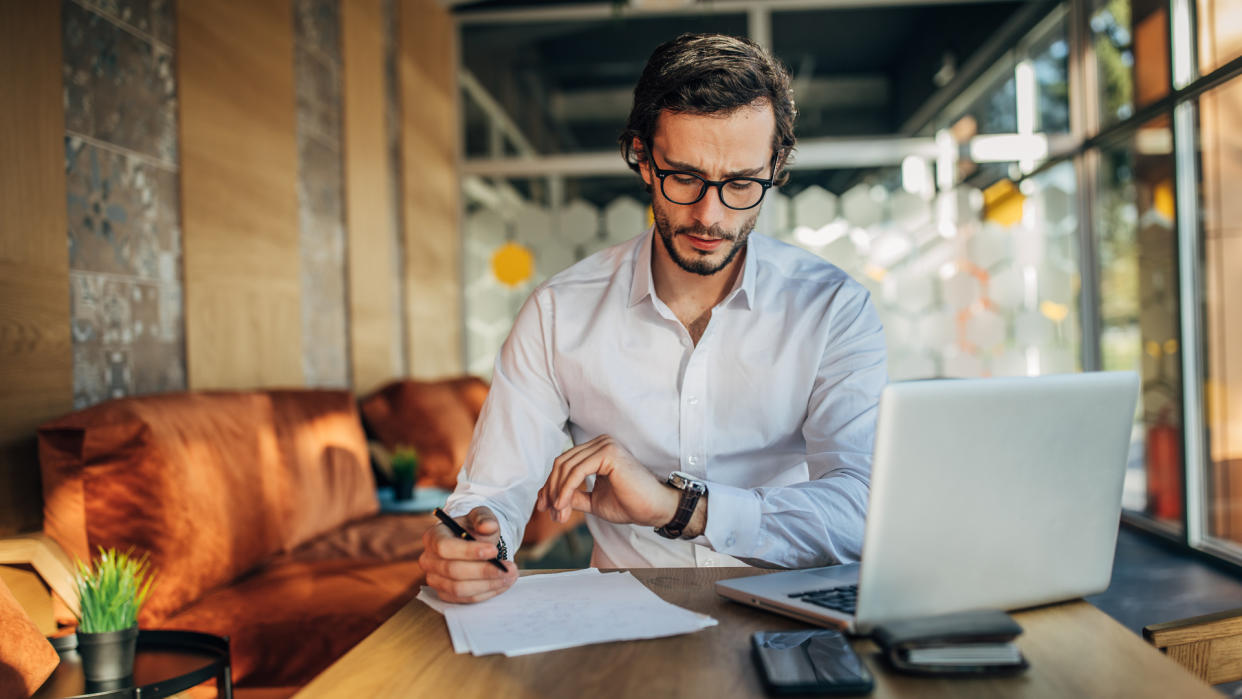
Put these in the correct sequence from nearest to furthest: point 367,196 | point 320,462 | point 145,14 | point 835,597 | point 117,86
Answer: point 835,597 < point 117,86 < point 145,14 < point 320,462 < point 367,196

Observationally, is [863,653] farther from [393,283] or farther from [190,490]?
[393,283]

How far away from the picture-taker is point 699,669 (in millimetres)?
814

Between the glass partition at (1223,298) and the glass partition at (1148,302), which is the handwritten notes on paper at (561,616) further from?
the glass partition at (1148,302)

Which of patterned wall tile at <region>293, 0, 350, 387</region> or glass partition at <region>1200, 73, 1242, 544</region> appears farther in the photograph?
patterned wall tile at <region>293, 0, 350, 387</region>

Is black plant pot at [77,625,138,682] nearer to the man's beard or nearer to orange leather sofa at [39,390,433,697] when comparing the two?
orange leather sofa at [39,390,433,697]

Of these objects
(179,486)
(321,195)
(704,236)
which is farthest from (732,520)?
(321,195)

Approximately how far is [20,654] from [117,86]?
1.67m

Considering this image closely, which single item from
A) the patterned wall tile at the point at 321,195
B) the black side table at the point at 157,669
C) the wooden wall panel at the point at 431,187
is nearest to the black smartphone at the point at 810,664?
the black side table at the point at 157,669

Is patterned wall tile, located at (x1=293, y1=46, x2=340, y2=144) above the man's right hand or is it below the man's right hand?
above

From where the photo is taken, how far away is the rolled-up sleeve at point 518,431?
1397 millimetres

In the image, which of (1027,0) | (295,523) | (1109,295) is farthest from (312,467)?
(1027,0)

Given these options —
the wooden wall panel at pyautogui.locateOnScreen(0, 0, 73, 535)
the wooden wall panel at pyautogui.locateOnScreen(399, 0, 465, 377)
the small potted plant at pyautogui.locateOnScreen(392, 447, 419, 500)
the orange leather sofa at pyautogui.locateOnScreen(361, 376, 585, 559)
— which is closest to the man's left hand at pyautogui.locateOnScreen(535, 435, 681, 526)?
the wooden wall panel at pyautogui.locateOnScreen(0, 0, 73, 535)

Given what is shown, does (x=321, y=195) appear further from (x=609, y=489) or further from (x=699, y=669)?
(x=699, y=669)

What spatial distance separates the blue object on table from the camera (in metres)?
3.19
